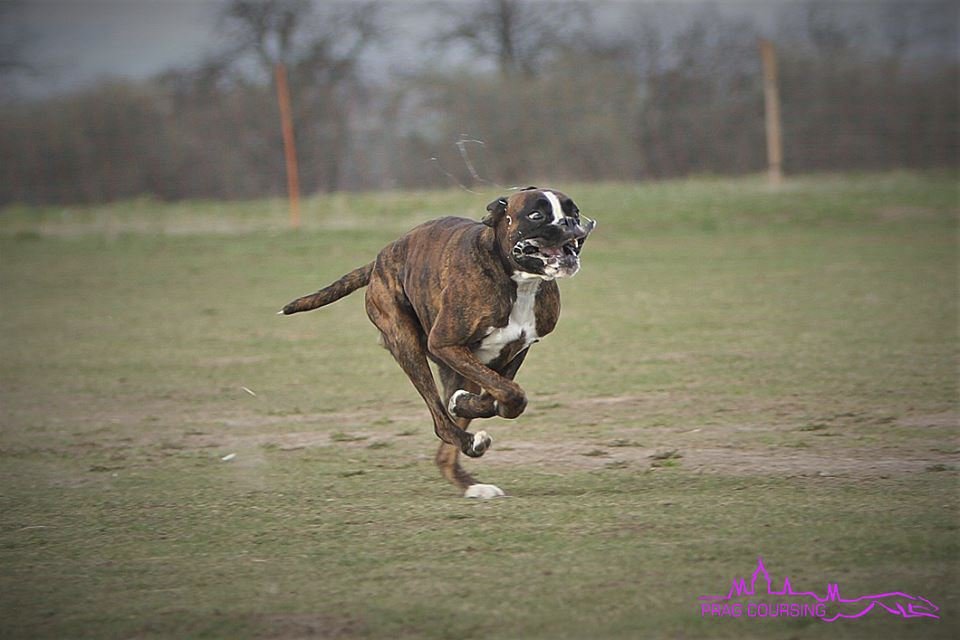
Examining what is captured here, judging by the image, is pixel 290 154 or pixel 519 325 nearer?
pixel 519 325

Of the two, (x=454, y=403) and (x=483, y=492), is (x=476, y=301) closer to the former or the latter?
(x=454, y=403)

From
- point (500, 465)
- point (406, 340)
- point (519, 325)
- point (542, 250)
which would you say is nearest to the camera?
point (542, 250)

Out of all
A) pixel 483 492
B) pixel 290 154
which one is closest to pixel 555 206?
pixel 483 492

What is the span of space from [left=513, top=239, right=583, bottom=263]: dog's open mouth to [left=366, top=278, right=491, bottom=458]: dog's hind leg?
1.08m

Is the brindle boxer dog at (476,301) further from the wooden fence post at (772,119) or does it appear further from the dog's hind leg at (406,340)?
the wooden fence post at (772,119)

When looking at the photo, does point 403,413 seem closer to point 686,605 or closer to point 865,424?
point 865,424

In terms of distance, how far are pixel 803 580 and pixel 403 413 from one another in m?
4.45

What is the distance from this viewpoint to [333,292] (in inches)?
253

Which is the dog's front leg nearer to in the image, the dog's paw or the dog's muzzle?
the dog's paw

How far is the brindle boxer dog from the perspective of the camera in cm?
530

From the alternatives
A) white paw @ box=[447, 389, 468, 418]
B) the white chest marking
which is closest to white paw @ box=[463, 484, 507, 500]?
white paw @ box=[447, 389, 468, 418]

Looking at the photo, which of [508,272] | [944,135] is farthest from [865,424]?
[944,135]

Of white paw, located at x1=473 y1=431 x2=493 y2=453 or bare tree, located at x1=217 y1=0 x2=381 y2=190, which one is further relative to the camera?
bare tree, located at x1=217 y1=0 x2=381 y2=190

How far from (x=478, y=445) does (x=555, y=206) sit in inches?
49.4
